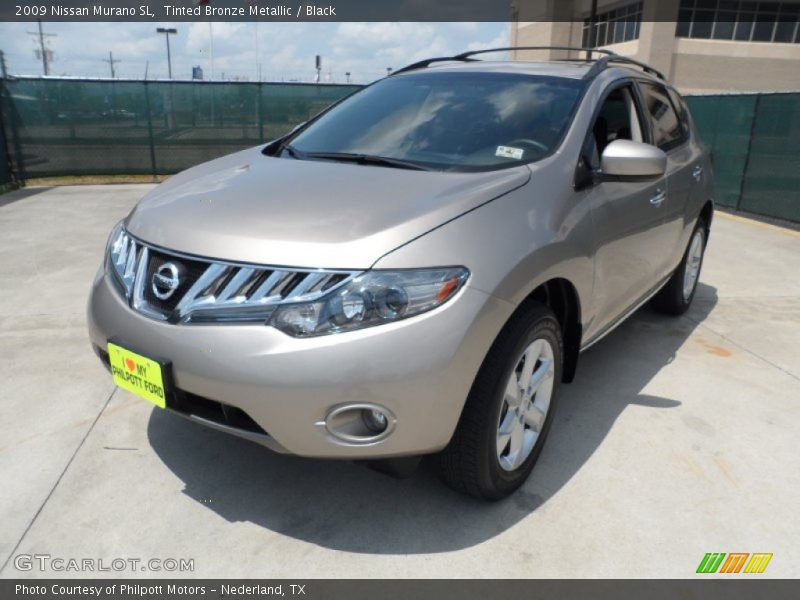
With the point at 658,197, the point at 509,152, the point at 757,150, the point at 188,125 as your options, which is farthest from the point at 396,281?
the point at 188,125

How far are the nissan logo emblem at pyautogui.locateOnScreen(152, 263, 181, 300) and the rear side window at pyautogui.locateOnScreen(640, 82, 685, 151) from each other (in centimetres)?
280

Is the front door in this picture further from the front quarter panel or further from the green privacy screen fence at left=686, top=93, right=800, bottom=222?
the green privacy screen fence at left=686, top=93, right=800, bottom=222

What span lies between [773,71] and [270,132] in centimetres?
3064

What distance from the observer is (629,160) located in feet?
8.68

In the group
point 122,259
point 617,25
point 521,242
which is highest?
point 617,25

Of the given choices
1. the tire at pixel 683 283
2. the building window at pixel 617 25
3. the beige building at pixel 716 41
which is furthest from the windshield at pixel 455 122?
the building window at pixel 617 25

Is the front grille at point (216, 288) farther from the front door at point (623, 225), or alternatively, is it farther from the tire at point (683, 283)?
the tire at point (683, 283)

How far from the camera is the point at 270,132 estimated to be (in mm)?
12766

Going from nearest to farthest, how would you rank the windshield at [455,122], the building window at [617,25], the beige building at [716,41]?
the windshield at [455,122] < the beige building at [716,41] < the building window at [617,25]

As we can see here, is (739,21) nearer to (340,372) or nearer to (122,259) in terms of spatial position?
(122,259)

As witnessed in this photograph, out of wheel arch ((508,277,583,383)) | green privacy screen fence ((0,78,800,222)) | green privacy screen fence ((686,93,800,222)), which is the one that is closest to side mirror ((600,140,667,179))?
wheel arch ((508,277,583,383))

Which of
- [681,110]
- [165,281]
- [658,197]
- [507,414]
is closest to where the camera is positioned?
[165,281]

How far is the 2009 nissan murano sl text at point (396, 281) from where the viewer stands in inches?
75.1

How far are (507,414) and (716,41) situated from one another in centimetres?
3578
